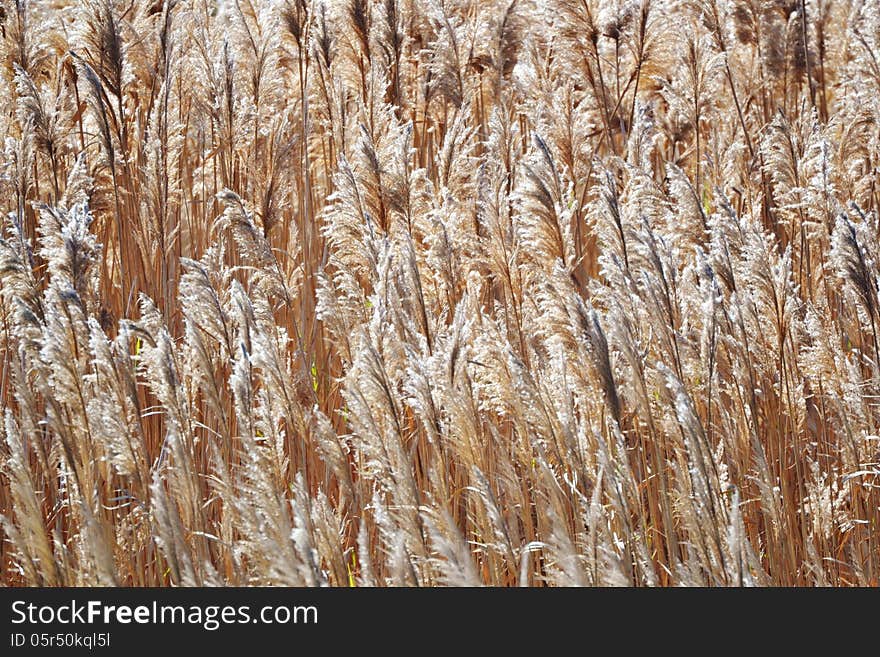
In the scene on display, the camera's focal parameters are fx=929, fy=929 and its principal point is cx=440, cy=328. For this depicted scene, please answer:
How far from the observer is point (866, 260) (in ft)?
8.43

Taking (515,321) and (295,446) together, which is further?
(515,321)

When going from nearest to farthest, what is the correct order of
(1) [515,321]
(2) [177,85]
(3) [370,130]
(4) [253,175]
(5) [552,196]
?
1. (5) [552,196]
2. (1) [515,321]
3. (4) [253,175]
4. (3) [370,130]
5. (2) [177,85]

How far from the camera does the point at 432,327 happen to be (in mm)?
2816

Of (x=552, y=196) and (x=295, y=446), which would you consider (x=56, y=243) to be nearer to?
(x=295, y=446)

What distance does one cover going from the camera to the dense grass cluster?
7.13 feet

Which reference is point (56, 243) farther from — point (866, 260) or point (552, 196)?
point (866, 260)

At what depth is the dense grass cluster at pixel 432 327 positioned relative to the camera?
2174mm

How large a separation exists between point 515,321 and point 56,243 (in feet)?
5.08
